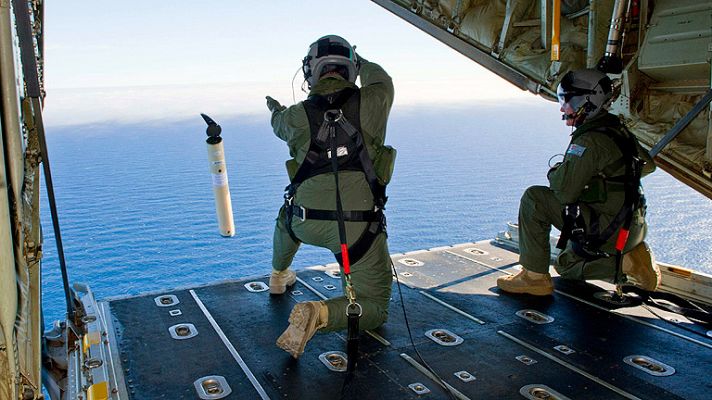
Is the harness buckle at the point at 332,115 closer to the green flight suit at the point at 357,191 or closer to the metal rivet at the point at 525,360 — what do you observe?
the green flight suit at the point at 357,191

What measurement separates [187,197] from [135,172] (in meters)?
4.77

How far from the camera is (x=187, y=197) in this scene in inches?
653

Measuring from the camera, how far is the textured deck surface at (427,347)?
2.65 meters

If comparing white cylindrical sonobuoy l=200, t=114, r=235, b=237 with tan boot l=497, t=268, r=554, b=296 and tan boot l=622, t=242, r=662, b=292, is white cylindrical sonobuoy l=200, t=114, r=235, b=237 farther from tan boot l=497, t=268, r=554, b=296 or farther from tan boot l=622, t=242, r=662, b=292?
tan boot l=622, t=242, r=662, b=292

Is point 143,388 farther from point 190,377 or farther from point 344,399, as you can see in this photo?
point 344,399

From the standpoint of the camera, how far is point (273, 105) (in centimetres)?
329

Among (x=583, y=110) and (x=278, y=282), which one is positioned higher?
(x=583, y=110)

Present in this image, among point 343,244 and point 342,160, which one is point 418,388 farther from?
point 342,160

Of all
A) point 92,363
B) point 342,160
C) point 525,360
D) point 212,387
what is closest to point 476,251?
point 525,360

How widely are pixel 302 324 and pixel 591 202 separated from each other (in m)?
2.15

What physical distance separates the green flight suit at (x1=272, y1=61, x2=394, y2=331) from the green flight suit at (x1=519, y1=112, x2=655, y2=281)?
1336 millimetres

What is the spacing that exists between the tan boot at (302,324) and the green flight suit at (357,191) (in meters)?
0.16

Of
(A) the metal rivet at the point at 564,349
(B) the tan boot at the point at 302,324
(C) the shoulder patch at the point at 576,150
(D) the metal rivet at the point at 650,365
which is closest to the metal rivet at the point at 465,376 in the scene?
(A) the metal rivet at the point at 564,349

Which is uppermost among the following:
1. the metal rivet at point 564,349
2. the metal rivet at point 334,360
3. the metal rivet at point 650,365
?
the metal rivet at point 334,360
